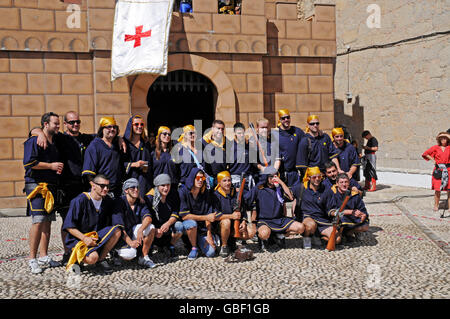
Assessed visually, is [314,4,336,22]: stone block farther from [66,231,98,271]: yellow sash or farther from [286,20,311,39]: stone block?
[66,231,98,271]: yellow sash

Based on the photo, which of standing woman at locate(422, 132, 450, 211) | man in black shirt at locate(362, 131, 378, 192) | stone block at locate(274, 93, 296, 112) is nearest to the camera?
standing woman at locate(422, 132, 450, 211)

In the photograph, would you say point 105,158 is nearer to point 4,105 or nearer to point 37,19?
point 4,105

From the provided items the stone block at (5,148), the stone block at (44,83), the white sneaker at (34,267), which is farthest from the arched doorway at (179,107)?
the white sneaker at (34,267)

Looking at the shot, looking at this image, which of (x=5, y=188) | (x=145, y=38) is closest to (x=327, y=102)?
(x=145, y=38)

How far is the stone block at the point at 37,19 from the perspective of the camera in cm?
884

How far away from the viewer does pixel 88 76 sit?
9258 millimetres

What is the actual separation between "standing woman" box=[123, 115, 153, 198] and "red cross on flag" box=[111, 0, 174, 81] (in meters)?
3.37

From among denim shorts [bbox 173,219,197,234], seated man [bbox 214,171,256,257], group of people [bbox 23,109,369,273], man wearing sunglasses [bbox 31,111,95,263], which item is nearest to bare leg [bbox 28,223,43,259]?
group of people [bbox 23,109,369,273]

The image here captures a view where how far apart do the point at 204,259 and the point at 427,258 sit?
2529 mm

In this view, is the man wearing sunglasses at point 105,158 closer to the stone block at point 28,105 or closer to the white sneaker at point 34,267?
the white sneaker at point 34,267

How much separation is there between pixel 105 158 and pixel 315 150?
3.08 meters

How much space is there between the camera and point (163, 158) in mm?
5871

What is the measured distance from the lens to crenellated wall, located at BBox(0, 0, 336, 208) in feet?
29.2

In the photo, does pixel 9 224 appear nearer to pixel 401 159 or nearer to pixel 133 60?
pixel 133 60
